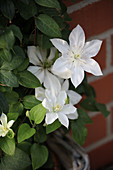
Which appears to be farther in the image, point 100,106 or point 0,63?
point 100,106

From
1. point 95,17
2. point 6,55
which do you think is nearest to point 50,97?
point 6,55

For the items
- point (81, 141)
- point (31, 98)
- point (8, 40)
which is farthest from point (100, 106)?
point (8, 40)

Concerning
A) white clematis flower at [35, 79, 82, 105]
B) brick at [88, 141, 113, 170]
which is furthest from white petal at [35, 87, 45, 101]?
brick at [88, 141, 113, 170]

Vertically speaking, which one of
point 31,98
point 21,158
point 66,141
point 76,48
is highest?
point 76,48

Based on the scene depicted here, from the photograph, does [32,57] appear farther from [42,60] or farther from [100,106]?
[100,106]

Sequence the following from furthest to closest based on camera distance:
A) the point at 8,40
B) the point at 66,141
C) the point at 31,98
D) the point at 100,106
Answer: the point at 66,141
the point at 100,106
the point at 31,98
the point at 8,40

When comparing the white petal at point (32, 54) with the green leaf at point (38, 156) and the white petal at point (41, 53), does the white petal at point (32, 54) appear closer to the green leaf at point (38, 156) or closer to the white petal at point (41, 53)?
the white petal at point (41, 53)

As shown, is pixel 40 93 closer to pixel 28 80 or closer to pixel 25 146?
pixel 28 80
